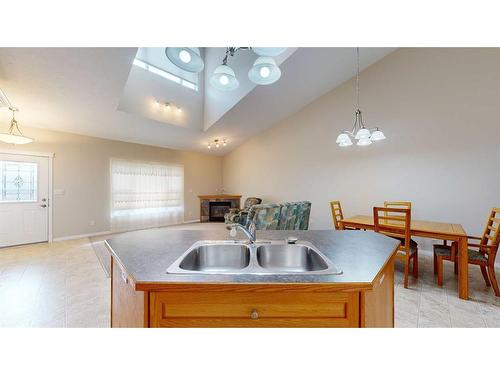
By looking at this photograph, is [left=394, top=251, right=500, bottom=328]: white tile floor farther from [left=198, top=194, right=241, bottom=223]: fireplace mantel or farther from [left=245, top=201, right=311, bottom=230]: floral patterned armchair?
[left=198, top=194, right=241, bottom=223]: fireplace mantel

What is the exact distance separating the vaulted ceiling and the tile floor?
2.55 metres

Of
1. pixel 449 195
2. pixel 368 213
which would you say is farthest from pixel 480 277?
pixel 368 213

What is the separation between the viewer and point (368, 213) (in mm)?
4207

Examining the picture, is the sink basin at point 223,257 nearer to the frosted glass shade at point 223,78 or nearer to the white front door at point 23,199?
the frosted glass shade at point 223,78

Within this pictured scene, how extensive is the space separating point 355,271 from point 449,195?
377 cm

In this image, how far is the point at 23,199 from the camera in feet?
13.1

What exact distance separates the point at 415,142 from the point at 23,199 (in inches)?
294

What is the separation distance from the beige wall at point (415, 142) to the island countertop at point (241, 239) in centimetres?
295

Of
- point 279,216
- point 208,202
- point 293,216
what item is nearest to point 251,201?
point 208,202

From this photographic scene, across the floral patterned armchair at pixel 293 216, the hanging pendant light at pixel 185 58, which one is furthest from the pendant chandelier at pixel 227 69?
the floral patterned armchair at pixel 293 216

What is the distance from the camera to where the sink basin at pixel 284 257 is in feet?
4.19

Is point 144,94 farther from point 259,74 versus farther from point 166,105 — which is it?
point 259,74
